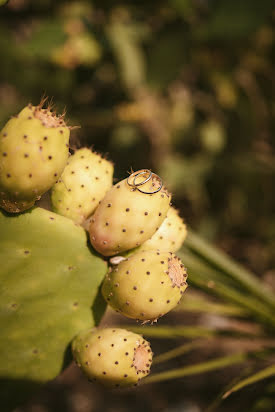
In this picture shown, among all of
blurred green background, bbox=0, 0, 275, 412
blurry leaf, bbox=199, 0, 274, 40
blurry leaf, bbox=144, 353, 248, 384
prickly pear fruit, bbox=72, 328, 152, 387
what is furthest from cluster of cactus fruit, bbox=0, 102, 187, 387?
blurry leaf, bbox=199, 0, 274, 40

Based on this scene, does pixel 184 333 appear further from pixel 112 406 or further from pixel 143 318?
pixel 112 406

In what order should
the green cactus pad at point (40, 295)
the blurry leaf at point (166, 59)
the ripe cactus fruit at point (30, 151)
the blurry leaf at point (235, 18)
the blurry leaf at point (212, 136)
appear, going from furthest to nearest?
the blurry leaf at point (212, 136)
the blurry leaf at point (166, 59)
the blurry leaf at point (235, 18)
the green cactus pad at point (40, 295)
the ripe cactus fruit at point (30, 151)

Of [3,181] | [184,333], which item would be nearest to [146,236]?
[3,181]

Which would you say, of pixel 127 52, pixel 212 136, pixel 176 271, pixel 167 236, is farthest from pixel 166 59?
pixel 176 271

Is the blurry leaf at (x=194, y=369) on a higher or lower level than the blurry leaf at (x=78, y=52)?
lower

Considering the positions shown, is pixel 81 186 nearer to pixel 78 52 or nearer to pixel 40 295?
pixel 40 295

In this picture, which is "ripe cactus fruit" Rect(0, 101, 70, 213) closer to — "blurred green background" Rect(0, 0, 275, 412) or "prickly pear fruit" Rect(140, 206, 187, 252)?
"prickly pear fruit" Rect(140, 206, 187, 252)

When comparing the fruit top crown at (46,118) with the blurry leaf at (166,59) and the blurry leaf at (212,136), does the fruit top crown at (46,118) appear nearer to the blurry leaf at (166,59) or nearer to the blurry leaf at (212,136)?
the blurry leaf at (166,59)

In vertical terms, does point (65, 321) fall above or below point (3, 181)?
below

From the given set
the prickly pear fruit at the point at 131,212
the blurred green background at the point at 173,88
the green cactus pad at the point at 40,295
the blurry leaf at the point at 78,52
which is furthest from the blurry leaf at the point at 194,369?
the blurry leaf at the point at 78,52
